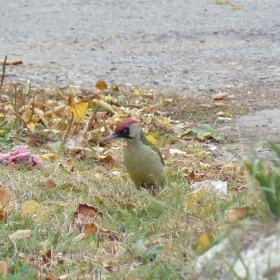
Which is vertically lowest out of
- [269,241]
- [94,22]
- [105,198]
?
[94,22]

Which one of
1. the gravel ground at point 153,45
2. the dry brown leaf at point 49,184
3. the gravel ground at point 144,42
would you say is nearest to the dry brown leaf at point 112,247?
the dry brown leaf at point 49,184

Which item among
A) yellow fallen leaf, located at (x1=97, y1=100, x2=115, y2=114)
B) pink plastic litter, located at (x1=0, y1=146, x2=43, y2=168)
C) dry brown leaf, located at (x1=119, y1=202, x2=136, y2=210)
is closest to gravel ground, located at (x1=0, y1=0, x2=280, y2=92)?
yellow fallen leaf, located at (x1=97, y1=100, x2=115, y2=114)

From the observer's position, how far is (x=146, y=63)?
9.04m

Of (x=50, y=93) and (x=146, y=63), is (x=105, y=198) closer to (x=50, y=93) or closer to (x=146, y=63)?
(x=50, y=93)

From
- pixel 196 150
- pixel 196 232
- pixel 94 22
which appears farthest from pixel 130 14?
pixel 196 232

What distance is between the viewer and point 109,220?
411 cm

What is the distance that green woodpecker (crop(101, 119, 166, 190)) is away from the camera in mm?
4738

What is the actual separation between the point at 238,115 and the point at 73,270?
3925mm

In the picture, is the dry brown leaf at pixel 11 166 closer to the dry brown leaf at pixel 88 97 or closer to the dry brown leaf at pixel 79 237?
the dry brown leaf at pixel 79 237

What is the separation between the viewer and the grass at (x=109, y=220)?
3422mm

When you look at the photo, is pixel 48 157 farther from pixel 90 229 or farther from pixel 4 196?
pixel 90 229

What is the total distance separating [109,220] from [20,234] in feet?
1.86

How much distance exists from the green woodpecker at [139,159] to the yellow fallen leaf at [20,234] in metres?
1.13

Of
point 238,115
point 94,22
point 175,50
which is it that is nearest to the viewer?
point 238,115
